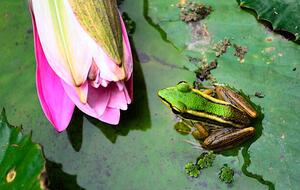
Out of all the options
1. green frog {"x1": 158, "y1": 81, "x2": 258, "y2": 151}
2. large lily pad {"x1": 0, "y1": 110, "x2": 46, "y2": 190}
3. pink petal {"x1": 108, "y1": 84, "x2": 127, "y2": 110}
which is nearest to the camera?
large lily pad {"x1": 0, "y1": 110, "x2": 46, "y2": 190}

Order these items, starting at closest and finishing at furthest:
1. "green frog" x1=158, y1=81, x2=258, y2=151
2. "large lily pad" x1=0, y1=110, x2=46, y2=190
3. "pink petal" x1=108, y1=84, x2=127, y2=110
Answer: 1. "large lily pad" x1=0, y1=110, x2=46, y2=190
2. "pink petal" x1=108, y1=84, x2=127, y2=110
3. "green frog" x1=158, y1=81, x2=258, y2=151

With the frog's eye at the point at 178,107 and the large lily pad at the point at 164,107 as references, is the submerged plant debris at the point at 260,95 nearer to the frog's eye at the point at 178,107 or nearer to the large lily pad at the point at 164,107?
the large lily pad at the point at 164,107

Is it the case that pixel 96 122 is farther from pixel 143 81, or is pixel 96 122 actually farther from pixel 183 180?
pixel 183 180

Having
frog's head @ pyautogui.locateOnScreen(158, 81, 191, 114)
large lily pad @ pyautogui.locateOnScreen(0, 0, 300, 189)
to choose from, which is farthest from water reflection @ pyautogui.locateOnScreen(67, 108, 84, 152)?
frog's head @ pyautogui.locateOnScreen(158, 81, 191, 114)

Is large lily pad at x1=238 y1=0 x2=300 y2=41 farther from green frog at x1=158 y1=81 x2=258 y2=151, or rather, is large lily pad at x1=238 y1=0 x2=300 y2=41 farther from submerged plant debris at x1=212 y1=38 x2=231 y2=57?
green frog at x1=158 y1=81 x2=258 y2=151

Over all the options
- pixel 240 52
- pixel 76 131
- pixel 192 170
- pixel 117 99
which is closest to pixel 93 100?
pixel 117 99

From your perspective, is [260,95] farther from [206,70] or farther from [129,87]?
[129,87]

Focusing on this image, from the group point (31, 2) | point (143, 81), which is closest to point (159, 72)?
point (143, 81)

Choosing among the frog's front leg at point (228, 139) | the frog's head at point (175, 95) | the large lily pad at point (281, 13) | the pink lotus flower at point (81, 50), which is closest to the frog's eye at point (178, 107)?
the frog's head at point (175, 95)
